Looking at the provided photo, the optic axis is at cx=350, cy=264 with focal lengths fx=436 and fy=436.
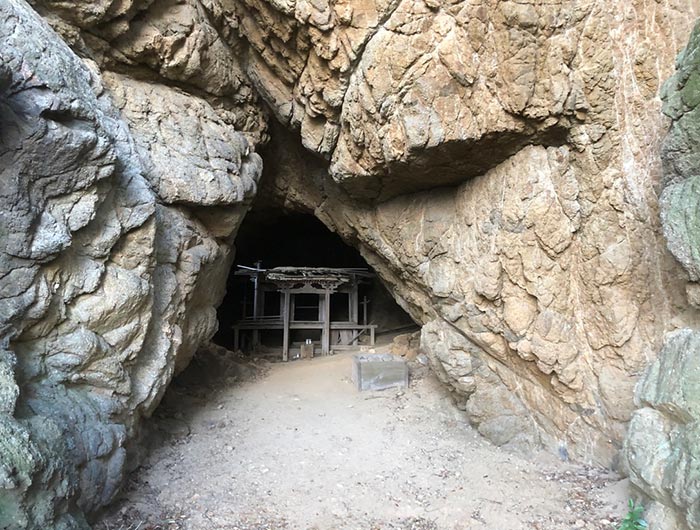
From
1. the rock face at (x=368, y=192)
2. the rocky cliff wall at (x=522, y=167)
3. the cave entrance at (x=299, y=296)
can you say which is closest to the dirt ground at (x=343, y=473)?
the rock face at (x=368, y=192)

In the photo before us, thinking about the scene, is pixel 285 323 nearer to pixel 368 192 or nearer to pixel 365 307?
pixel 365 307

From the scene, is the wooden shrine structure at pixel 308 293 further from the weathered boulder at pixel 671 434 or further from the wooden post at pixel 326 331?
the weathered boulder at pixel 671 434

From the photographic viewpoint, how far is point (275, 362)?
12.4 meters

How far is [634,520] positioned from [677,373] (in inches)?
59.2

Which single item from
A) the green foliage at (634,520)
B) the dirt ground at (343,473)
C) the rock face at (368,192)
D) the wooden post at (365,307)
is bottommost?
the dirt ground at (343,473)

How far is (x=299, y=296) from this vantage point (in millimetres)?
17281

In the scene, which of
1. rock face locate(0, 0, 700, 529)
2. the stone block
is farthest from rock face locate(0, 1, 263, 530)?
the stone block

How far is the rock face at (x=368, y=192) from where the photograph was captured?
4.16 metres

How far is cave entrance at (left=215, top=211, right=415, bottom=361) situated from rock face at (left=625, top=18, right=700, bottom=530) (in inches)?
387

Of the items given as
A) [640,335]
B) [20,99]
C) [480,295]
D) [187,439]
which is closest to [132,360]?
[187,439]

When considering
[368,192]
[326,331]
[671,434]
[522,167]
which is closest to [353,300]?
[326,331]

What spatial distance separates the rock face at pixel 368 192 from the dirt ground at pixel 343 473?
0.54 metres

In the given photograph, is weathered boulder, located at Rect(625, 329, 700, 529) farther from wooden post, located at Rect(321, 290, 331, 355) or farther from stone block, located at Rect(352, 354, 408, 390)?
wooden post, located at Rect(321, 290, 331, 355)

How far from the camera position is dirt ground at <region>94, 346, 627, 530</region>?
4.88 m
